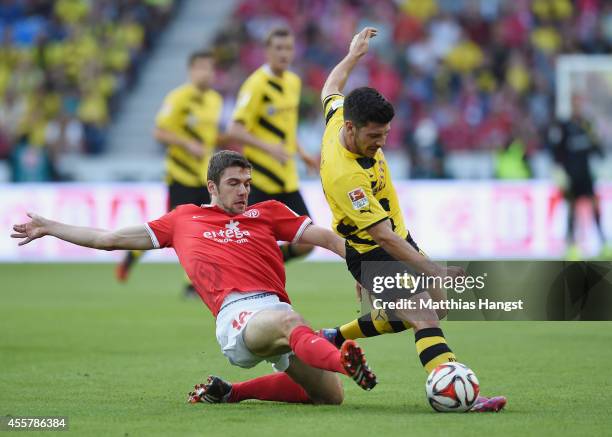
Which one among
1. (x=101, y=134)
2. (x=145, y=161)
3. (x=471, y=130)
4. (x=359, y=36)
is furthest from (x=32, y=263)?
(x=359, y=36)

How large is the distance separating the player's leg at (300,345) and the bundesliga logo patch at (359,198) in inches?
28.7

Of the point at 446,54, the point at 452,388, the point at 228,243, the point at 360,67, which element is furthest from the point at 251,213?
the point at 446,54

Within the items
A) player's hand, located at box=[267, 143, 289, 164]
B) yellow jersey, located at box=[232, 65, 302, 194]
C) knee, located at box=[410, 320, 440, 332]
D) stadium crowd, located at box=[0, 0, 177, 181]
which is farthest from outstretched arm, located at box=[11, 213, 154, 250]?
stadium crowd, located at box=[0, 0, 177, 181]

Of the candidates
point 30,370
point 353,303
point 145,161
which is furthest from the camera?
point 145,161

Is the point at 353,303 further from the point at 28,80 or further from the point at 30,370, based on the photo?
the point at 28,80

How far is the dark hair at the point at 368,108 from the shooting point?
663 cm

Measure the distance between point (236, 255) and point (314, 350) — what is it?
1.01 m

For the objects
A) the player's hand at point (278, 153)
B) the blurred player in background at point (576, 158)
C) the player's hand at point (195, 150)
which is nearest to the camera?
the player's hand at point (278, 153)

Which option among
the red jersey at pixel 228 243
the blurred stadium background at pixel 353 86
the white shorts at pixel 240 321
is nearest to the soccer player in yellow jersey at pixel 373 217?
the red jersey at pixel 228 243

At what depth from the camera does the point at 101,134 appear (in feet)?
79.7

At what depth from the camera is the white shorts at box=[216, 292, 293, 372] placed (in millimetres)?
6653

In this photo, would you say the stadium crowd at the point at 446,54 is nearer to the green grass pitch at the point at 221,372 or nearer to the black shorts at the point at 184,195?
the black shorts at the point at 184,195

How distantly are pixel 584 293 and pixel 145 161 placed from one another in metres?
15.5

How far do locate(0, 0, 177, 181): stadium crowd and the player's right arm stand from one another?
391 inches
